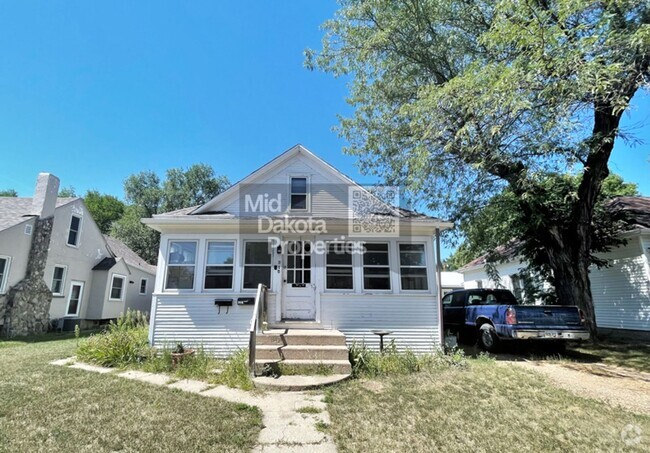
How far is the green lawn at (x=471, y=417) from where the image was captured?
3424mm

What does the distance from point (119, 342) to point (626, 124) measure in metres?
14.0

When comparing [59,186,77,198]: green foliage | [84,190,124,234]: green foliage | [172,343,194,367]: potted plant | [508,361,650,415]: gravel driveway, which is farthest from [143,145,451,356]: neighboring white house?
[59,186,77,198]: green foliage

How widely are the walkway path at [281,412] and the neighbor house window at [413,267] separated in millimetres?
4018

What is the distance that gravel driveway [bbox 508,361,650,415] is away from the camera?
4785 mm

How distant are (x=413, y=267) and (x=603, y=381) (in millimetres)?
4113

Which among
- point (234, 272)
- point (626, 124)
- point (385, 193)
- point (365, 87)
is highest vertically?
point (365, 87)

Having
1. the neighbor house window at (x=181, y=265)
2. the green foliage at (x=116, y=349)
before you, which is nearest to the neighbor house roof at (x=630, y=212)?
the neighbor house window at (x=181, y=265)

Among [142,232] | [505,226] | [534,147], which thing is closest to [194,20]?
[534,147]

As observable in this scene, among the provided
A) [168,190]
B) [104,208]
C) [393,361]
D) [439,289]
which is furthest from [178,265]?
[104,208]

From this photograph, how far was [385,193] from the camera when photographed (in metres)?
10.7

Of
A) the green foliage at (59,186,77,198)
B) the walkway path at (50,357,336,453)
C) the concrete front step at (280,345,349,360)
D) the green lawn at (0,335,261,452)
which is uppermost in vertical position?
the green foliage at (59,186,77,198)

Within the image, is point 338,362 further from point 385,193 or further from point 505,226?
point 505,226

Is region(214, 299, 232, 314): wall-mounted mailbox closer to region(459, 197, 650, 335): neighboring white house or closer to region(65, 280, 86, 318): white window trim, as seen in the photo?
region(65, 280, 86, 318): white window trim

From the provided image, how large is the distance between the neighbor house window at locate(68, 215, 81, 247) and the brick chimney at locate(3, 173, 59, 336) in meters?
1.20
